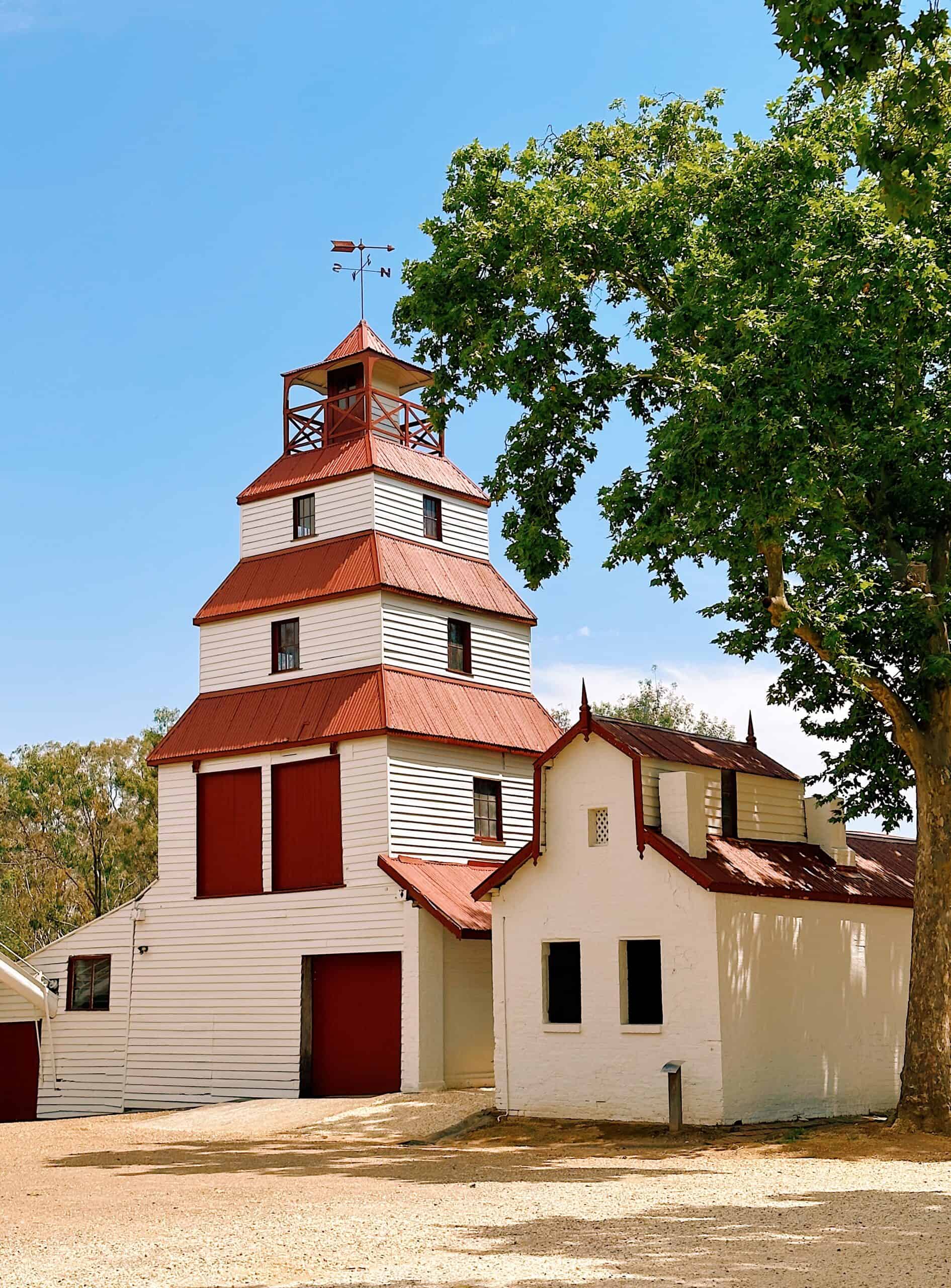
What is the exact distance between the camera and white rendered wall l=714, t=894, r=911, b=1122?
22406mm

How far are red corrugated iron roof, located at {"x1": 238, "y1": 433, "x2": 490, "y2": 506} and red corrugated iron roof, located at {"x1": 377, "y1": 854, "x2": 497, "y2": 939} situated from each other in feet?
29.2

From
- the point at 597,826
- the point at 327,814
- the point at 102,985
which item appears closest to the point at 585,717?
the point at 597,826

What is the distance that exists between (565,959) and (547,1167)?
6099mm

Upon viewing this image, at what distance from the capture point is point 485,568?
3547 centimetres

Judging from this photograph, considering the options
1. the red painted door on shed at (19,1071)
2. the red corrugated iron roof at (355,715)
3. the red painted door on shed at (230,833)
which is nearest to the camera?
the red corrugated iron roof at (355,715)

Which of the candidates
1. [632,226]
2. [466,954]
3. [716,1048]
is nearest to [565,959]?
[716,1048]

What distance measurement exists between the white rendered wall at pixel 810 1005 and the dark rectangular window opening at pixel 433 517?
44.4ft

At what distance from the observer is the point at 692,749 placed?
25.3 metres

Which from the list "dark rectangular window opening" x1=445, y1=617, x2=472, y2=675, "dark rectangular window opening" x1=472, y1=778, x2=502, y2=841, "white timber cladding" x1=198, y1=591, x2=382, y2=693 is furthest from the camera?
"dark rectangular window opening" x1=445, y1=617, x2=472, y2=675

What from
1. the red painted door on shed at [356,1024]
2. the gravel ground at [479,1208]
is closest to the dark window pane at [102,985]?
the red painted door on shed at [356,1024]

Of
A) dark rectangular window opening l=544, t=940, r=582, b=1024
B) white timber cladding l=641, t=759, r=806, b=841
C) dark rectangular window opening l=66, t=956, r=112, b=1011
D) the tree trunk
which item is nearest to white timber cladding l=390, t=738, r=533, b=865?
dark rectangular window opening l=544, t=940, r=582, b=1024

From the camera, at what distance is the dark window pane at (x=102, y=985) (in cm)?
3359

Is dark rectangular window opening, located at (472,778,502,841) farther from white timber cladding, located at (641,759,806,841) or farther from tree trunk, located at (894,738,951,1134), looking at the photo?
tree trunk, located at (894,738,951,1134)

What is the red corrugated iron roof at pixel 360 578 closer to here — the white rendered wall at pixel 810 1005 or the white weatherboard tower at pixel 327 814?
the white weatherboard tower at pixel 327 814
